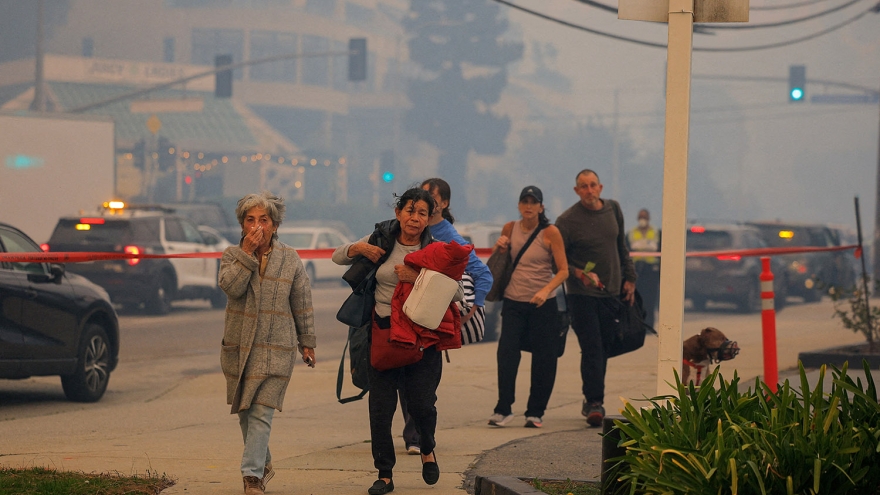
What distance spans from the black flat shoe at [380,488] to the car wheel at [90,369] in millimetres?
5326

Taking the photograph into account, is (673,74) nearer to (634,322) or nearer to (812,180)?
(634,322)

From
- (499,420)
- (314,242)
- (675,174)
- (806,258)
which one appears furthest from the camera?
(314,242)

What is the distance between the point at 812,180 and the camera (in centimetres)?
15150

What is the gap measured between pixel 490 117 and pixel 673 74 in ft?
277

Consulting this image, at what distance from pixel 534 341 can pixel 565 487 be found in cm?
283

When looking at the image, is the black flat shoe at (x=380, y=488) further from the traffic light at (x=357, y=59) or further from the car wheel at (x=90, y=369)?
the traffic light at (x=357, y=59)

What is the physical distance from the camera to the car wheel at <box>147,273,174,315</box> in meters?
21.1

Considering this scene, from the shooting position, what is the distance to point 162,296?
21328 mm

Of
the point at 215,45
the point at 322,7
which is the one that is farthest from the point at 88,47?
the point at 322,7

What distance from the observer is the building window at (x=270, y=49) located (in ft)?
342

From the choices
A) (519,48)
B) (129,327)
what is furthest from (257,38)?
(129,327)

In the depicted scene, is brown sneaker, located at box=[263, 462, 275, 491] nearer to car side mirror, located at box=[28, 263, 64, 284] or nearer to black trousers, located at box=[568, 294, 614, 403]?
black trousers, located at box=[568, 294, 614, 403]

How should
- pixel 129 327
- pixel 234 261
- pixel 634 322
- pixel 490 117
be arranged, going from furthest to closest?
pixel 490 117 → pixel 129 327 → pixel 634 322 → pixel 234 261

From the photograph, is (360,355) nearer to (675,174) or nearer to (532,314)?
(532,314)
